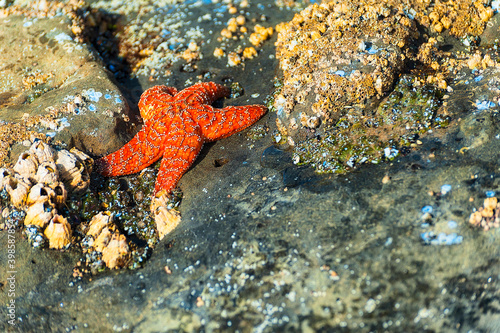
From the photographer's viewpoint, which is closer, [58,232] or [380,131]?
[58,232]

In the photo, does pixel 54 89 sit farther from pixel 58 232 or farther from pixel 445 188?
pixel 445 188

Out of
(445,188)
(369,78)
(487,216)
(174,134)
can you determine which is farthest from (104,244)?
(487,216)

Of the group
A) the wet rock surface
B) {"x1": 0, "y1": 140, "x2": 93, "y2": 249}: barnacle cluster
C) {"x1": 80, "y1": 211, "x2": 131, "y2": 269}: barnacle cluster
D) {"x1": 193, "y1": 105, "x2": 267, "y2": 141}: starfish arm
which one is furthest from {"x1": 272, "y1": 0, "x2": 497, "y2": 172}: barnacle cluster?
{"x1": 0, "y1": 140, "x2": 93, "y2": 249}: barnacle cluster

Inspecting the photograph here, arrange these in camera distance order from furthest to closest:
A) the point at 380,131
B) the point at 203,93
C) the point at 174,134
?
the point at 203,93
the point at 174,134
the point at 380,131

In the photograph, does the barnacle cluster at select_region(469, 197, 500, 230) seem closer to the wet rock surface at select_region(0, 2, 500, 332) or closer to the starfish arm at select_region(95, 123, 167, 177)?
the wet rock surface at select_region(0, 2, 500, 332)

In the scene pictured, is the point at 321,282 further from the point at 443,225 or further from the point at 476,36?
the point at 476,36

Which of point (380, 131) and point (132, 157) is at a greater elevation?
point (380, 131)

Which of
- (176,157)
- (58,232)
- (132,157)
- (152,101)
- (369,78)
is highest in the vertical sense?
(369,78)
